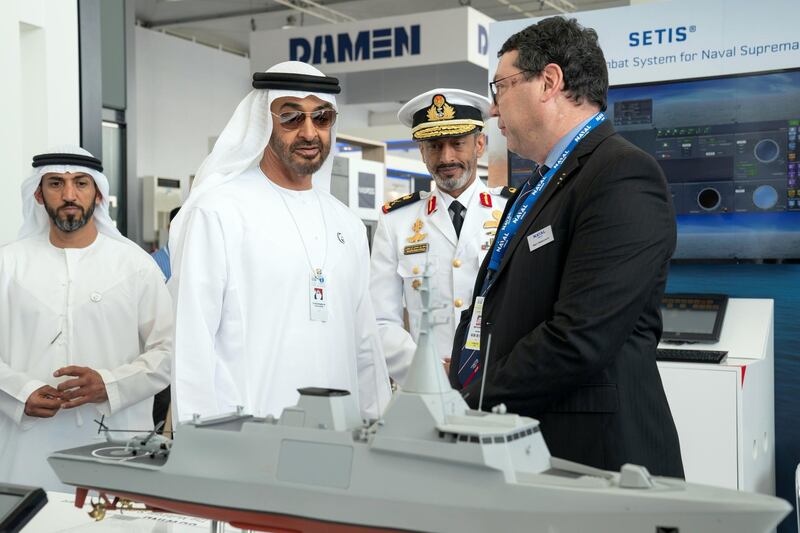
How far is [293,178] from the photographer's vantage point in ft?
8.55

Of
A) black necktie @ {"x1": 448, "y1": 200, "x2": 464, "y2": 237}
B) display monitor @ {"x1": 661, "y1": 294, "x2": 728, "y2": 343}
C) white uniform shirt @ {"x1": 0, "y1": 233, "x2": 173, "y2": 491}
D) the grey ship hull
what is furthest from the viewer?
display monitor @ {"x1": 661, "y1": 294, "x2": 728, "y2": 343}

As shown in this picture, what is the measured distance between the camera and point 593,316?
1.65 metres

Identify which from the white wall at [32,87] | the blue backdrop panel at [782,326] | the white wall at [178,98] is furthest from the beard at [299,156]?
the white wall at [178,98]

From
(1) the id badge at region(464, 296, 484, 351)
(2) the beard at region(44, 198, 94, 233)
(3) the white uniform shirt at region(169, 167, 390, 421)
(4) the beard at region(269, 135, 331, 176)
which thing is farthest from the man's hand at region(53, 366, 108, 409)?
(1) the id badge at region(464, 296, 484, 351)

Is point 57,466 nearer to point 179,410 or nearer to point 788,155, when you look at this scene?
point 179,410

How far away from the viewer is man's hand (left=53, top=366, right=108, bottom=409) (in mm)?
3082

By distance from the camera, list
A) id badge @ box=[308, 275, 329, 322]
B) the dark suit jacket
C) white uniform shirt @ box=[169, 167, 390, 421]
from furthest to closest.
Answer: id badge @ box=[308, 275, 329, 322] < white uniform shirt @ box=[169, 167, 390, 421] < the dark suit jacket

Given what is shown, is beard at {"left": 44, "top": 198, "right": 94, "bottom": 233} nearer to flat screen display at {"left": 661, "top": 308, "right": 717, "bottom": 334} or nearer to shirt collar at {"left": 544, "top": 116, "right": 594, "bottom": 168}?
shirt collar at {"left": 544, "top": 116, "right": 594, "bottom": 168}

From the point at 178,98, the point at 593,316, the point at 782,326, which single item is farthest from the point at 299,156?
the point at 178,98

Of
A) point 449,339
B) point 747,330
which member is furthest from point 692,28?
point 449,339

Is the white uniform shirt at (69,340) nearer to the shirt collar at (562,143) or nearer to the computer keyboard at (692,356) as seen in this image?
the shirt collar at (562,143)

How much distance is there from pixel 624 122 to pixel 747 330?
1114mm

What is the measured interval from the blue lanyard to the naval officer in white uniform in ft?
4.34

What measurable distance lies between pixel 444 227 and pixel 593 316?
1.84 m
